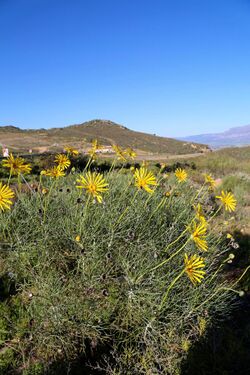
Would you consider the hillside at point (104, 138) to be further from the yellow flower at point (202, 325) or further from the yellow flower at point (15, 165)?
the yellow flower at point (202, 325)

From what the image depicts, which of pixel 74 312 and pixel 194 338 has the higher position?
pixel 74 312

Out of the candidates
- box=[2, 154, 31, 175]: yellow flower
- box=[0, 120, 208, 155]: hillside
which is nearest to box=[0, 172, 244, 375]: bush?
box=[2, 154, 31, 175]: yellow flower

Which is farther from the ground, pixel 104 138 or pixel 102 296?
pixel 104 138

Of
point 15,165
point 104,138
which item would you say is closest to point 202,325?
point 15,165

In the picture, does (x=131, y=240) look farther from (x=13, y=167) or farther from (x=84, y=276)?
(x=13, y=167)

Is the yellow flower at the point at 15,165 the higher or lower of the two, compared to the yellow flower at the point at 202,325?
higher

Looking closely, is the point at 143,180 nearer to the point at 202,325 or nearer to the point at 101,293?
the point at 101,293

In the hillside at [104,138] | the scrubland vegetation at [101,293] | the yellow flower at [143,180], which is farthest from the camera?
the hillside at [104,138]

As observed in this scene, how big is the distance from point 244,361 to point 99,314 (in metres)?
1.36

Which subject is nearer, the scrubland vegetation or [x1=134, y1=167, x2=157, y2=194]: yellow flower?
the scrubland vegetation

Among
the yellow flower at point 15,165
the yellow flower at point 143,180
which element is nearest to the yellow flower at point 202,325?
the yellow flower at point 143,180

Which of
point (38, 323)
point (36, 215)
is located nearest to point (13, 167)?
point (36, 215)

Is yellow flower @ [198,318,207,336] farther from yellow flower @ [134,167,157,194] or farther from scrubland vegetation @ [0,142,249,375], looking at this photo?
yellow flower @ [134,167,157,194]

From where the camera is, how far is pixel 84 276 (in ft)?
8.18
